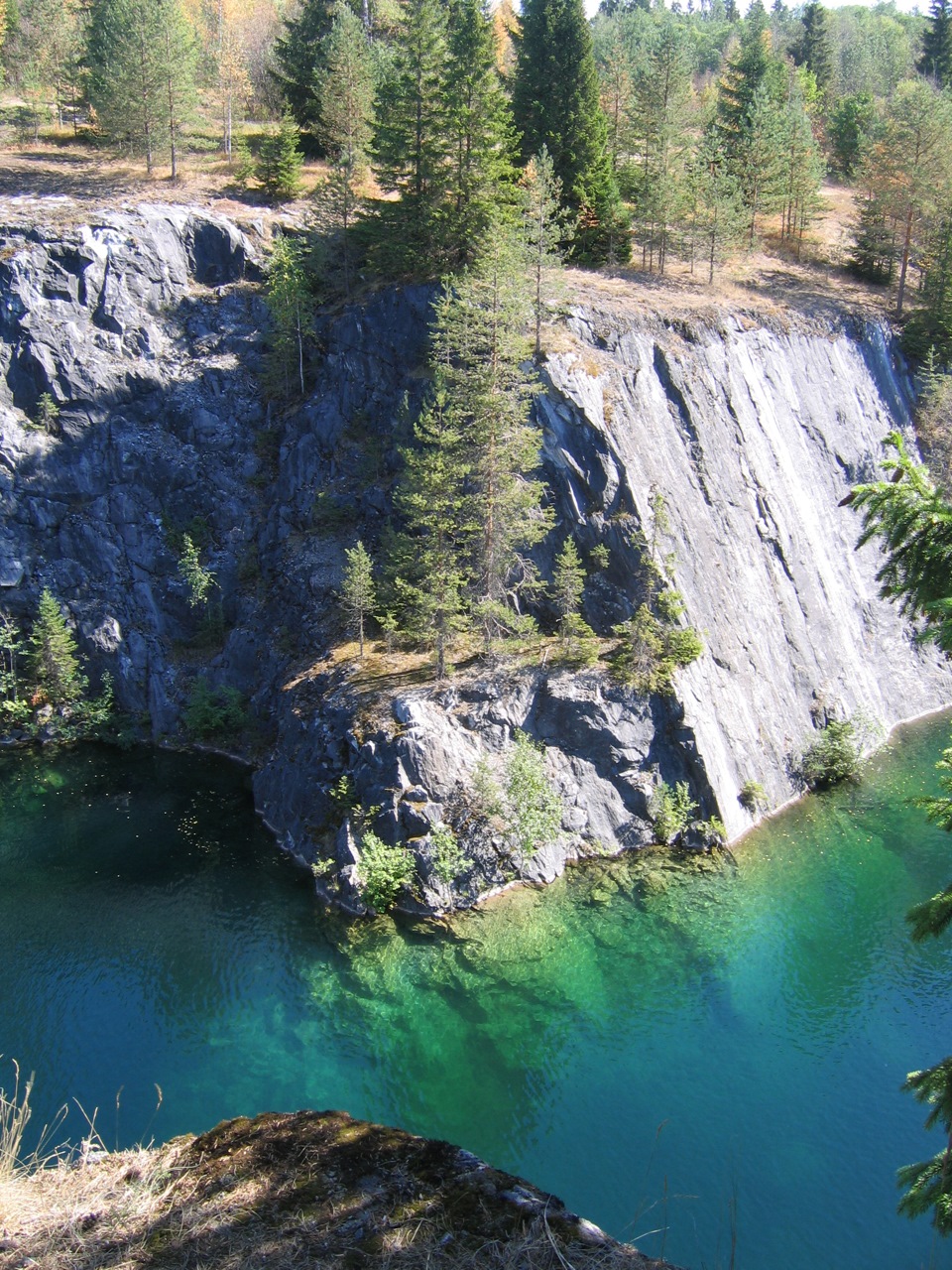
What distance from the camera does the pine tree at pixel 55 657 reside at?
107 ft

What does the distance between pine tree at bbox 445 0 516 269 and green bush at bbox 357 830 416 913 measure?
2241 cm

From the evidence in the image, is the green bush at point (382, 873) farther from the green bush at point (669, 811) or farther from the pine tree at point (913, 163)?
the pine tree at point (913, 163)

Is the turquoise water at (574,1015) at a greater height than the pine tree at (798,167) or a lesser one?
lesser

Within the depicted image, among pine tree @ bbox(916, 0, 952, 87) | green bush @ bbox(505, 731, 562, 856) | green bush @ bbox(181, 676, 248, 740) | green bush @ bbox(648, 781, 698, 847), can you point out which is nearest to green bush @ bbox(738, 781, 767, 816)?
Result: green bush @ bbox(648, 781, 698, 847)

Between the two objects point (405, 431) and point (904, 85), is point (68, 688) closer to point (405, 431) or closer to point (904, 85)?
point (405, 431)

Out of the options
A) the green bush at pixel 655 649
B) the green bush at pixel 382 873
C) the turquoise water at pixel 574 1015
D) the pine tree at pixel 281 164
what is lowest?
the turquoise water at pixel 574 1015

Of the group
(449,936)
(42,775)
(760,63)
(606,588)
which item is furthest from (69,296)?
(760,63)

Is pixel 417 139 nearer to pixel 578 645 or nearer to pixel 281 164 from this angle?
pixel 281 164

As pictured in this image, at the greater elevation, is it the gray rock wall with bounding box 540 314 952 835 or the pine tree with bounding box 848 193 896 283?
the pine tree with bounding box 848 193 896 283

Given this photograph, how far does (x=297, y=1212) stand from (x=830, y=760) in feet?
83.4

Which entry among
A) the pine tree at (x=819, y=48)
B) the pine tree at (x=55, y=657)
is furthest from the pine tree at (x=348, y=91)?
the pine tree at (x=819, y=48)

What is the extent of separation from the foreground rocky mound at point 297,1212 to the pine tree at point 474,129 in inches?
1217

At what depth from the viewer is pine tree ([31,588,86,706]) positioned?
32.7m

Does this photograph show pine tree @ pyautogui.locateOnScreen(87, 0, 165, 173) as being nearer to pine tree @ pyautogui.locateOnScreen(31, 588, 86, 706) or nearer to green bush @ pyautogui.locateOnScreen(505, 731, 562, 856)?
pine tree @ pyautogui.locateOnScreen(31, 588, 86, 706)
